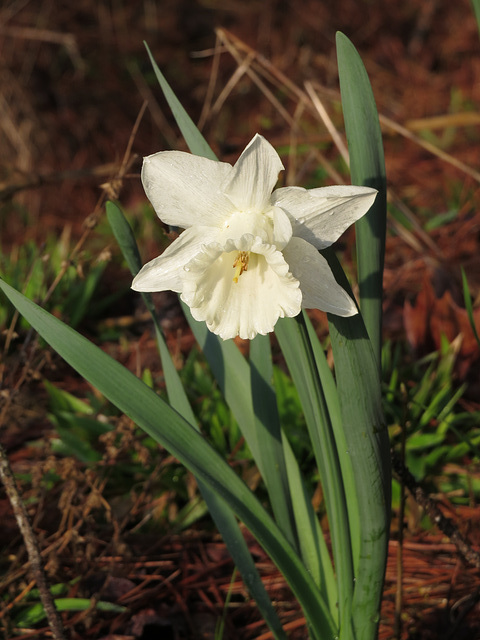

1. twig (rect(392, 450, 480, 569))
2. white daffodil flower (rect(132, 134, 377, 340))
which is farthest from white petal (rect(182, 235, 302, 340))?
twig (rect(392, 450, 480, 569))

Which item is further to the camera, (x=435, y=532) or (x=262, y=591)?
(x=435, y=532)

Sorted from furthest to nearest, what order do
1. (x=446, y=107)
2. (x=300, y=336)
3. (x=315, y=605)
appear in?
(x=446, y=107) < (x=315, y=605) < (x=300, y=336)

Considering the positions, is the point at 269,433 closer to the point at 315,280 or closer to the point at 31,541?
the point at 315,280

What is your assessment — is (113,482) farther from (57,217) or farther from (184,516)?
(57,217)

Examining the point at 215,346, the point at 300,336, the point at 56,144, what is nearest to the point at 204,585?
the point at 215,346

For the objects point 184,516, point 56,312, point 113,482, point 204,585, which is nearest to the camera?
point 204,585

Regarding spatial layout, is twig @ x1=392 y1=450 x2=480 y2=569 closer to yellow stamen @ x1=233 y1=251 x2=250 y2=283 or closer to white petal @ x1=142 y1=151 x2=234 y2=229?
yellow stamen @ x1=233 y1=251 x2=250 y2=283

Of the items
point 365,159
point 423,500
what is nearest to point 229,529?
point 423,500
